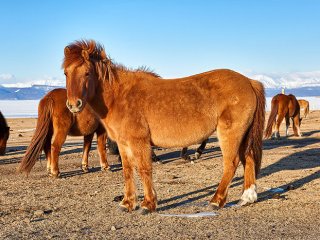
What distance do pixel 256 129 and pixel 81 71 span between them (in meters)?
2.83

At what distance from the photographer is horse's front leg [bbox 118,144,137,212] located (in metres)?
7.32

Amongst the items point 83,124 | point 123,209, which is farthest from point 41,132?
point 123,209

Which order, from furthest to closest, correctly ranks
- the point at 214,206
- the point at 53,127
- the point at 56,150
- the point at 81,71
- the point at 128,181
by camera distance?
the point at 53,127
the point at 56,150
the point at 128,181
the point at 214,206
the point at 81,71

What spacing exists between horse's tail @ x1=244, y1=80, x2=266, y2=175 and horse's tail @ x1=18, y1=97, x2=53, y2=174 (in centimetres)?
496

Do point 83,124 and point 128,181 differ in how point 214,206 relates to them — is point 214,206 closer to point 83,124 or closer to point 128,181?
point 128,181

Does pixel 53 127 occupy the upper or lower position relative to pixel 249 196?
upper

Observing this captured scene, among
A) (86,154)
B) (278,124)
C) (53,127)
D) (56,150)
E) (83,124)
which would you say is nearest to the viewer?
(56,150)

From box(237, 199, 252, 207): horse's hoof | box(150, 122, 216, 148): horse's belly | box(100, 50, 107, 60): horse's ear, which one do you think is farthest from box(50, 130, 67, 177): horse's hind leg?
box(237, 199, 252, 207): horse's hoof

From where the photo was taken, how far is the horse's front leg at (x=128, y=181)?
7324 mm

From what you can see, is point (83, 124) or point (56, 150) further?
point (83, 124)

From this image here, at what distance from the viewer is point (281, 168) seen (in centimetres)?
1153

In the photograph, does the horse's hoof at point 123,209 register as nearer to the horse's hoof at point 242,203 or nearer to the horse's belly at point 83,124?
the horse's hoof at point 242,203

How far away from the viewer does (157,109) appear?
7316 mm

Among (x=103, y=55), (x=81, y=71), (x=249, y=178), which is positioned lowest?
(x=249, y=178)
